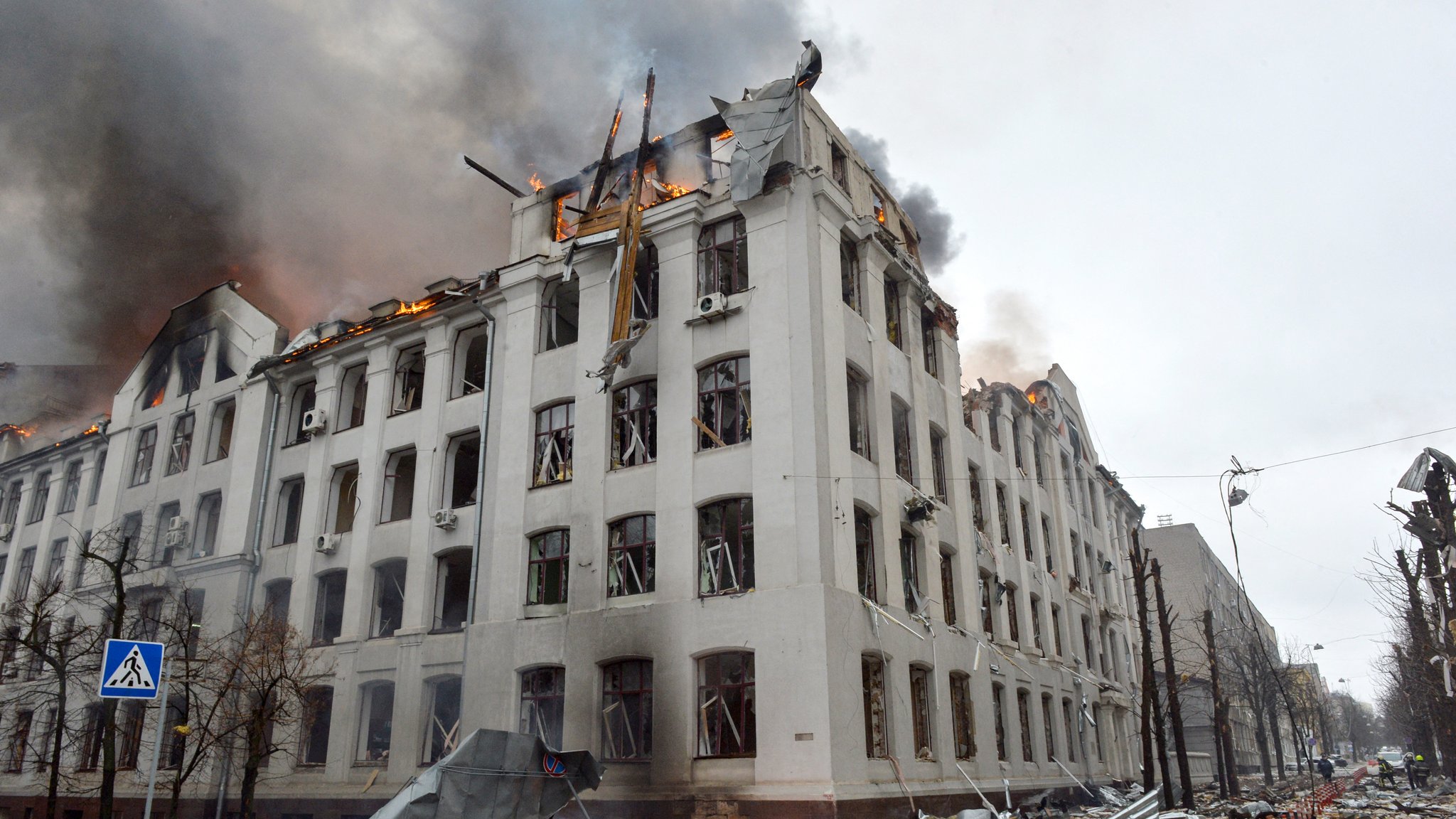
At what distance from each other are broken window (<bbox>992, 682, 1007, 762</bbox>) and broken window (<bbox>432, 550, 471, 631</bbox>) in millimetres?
15114

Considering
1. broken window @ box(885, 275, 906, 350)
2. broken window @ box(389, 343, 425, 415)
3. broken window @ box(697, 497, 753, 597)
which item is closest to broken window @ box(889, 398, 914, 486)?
broken window @ box(885, 275, 906, 350)

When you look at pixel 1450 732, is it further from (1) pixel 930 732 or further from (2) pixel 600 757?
(2) pixel 600 757

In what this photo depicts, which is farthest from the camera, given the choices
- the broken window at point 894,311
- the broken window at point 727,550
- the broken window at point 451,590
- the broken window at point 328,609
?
the broken window at point 328,609

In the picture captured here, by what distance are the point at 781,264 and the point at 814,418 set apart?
13.0 ft

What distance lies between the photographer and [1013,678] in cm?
2986

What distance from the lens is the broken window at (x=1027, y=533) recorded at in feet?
115

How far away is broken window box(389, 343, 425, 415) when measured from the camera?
29.8 metres

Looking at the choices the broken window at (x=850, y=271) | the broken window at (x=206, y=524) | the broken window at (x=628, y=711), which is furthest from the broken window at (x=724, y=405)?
the broken window at (x=206, y=524)

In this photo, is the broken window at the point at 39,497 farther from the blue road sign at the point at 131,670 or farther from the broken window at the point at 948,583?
the broken window at the point at 948,583

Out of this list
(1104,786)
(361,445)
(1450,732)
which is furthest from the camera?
(1450,732)

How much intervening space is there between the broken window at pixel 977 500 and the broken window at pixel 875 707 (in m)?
9.86

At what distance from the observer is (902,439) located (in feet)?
86.6

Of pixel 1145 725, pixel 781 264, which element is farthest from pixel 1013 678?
pixel 781 264

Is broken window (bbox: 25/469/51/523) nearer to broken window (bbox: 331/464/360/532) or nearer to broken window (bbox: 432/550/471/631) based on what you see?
broken window (bbox: 331/464/360/532)
